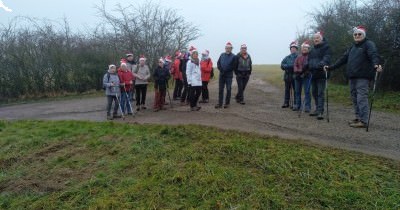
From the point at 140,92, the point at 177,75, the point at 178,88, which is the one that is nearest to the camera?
the point at 140,92

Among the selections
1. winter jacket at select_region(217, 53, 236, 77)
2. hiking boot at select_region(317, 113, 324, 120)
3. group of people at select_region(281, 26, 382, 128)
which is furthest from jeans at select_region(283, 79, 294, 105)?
hiking boot at select_region(317, 113, 324, 120)

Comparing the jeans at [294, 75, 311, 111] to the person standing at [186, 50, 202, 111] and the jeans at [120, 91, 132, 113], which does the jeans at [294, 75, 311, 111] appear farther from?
the jeans at [120, 91, 132, 113]

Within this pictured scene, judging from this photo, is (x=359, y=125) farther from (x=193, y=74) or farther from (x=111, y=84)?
(x=111, y=84)

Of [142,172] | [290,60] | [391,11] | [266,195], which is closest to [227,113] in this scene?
[290,60]

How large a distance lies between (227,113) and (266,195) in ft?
18.1

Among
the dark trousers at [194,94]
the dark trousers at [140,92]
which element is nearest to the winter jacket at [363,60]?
the dark trousers at [194,94]

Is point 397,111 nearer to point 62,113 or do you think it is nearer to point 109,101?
point 109,101

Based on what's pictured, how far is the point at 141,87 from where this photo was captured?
12.1 m

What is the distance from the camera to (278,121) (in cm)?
914

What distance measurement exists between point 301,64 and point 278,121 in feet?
6.56

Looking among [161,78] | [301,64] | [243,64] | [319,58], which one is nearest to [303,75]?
[301,64]

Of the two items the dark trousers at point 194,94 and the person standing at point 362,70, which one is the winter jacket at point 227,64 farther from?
the person standing at point 362,70

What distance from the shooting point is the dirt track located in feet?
23.0

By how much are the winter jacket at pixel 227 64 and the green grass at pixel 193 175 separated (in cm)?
384
